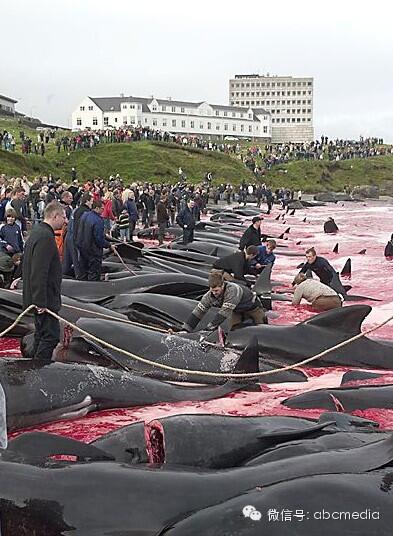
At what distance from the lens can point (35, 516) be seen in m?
4.66

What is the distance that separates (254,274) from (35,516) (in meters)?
13.9

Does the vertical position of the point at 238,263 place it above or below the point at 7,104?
below

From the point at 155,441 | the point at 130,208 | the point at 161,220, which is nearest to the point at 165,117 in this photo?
the point at 161,220

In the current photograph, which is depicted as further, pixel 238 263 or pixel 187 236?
pixel 187 236

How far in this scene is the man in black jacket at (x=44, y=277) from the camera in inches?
365

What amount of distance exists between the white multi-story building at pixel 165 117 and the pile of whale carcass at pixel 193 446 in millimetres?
115093

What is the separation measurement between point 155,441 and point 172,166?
Answer: 61.3 meters

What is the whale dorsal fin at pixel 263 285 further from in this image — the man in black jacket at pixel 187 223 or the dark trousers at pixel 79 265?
the man in black jacket at pixel 187 223

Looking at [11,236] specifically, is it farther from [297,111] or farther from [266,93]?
[266,93]

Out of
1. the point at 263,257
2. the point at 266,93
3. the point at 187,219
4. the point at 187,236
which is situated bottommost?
the point at 187,236

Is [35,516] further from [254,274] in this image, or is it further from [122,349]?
[254,274]

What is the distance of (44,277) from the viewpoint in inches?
369

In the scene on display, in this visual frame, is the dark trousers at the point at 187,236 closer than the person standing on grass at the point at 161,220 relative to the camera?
Yes

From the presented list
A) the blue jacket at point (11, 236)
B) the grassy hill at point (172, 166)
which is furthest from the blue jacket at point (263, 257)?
the grassy hill at point (172, 166)
